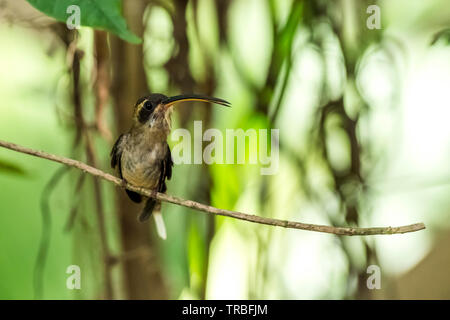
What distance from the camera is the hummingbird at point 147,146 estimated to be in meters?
1.45

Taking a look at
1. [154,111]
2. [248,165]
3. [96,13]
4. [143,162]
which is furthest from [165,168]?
[96,13]

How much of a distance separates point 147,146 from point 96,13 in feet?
1.95

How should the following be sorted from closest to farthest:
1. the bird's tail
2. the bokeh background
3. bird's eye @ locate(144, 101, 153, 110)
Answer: bird's eye @ locate(144, 101, 153, 110) < the bird's tail < the bokeh background

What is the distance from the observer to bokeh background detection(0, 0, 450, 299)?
1716 mm

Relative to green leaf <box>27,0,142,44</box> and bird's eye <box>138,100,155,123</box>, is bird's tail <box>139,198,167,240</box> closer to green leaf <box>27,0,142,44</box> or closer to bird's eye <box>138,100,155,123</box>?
bird's eye <box>138,100,155,123</box>

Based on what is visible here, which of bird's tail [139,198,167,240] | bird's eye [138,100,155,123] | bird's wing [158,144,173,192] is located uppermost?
bird's eye [138,100,155,123]

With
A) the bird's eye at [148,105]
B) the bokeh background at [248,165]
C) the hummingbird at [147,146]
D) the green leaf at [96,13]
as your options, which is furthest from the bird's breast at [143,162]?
the green leaf at [96,13]

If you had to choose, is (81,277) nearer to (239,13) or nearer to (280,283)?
(280,283)

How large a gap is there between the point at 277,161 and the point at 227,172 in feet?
0.56

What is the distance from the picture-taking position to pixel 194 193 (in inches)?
68.6

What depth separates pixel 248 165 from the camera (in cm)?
174

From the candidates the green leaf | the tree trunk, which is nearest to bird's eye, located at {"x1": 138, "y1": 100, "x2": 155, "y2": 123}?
the tree trunk

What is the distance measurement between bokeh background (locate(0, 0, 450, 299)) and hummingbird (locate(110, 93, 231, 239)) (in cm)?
21

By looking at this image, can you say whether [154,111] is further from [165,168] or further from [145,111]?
[165,168]
